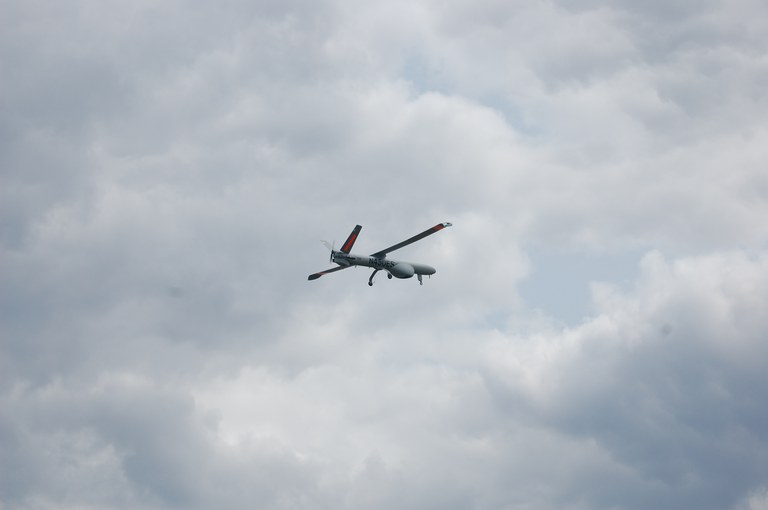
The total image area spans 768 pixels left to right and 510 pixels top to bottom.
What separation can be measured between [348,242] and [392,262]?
883cm

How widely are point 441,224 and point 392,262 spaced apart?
13.9 meters

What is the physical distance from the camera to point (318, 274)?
17325cm

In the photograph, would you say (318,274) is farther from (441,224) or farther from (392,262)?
(441,224)

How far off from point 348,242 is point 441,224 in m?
15.9

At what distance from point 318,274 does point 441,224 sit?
22848 mm

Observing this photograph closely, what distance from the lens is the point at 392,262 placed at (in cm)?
17438

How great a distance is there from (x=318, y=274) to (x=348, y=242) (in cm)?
782

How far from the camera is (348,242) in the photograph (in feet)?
558

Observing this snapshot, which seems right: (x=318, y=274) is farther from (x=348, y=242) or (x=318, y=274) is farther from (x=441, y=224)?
(x=441, y=224)

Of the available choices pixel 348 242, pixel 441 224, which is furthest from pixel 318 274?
pixel 441 224

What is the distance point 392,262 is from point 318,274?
40.1 feet

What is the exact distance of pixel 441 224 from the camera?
164 metres
